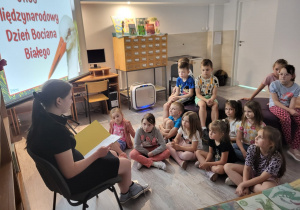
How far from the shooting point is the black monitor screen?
4.07m

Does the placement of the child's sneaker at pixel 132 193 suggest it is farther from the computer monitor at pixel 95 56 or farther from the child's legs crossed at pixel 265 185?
the computer monitor at pixel 95 56

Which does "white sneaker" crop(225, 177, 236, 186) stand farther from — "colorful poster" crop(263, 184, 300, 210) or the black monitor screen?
the black monitor screen

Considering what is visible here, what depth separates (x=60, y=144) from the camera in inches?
49.3

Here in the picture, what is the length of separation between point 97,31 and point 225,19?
321 cm

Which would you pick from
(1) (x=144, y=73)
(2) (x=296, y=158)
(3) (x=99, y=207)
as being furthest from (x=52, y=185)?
(1) (x=144, y=73)

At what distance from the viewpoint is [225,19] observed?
18.3 ft

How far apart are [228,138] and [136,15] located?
3.43m

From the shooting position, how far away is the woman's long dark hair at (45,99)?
1.26 metres

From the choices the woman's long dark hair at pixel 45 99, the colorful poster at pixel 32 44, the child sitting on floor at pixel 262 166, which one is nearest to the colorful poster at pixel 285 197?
the child sitting on floor at pixel 262 166

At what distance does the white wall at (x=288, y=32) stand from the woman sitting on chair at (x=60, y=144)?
13.5 feet

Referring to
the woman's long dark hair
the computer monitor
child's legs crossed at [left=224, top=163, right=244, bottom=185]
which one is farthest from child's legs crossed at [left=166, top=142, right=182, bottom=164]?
the computer monitor

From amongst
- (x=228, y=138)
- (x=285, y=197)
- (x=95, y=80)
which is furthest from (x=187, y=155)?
(x=95, y=80)

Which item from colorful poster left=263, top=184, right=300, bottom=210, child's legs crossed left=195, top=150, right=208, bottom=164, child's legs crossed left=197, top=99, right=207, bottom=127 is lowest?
child's legs crossed left=195, top=150, right=208, bottom=164

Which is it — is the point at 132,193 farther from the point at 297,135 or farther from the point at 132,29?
the point at 132,29
